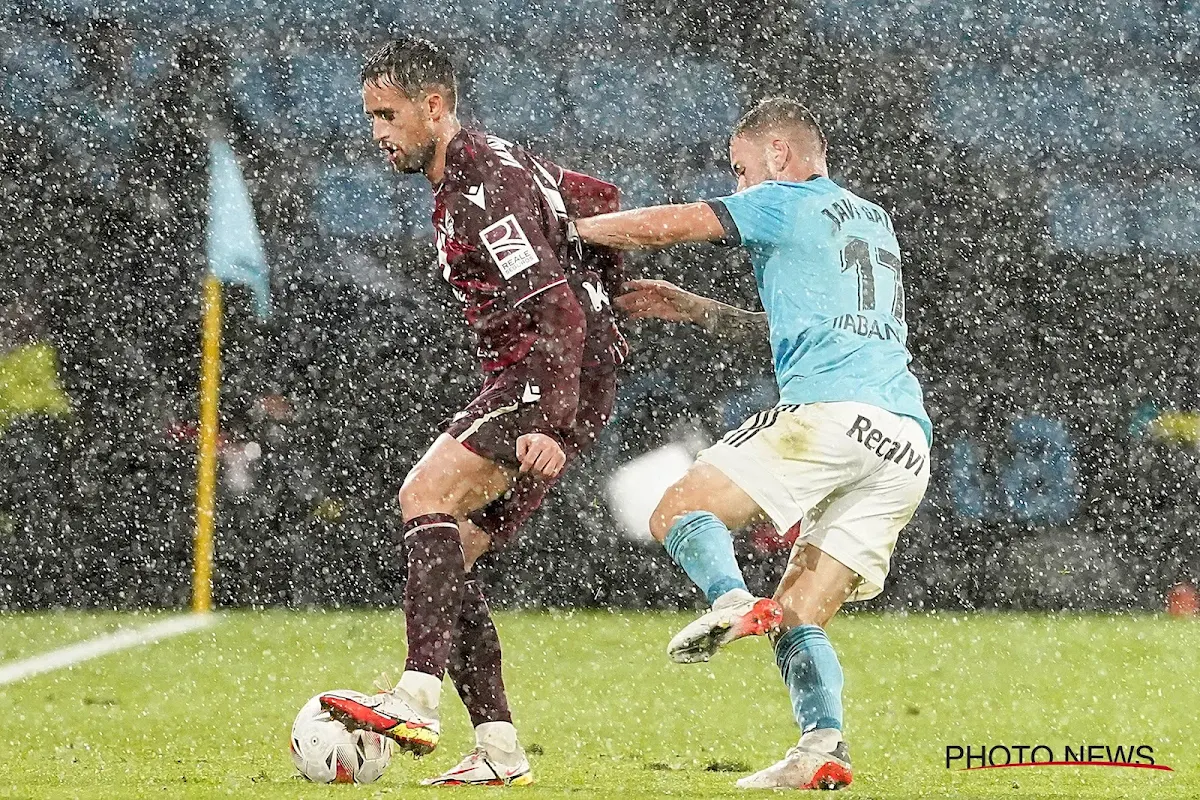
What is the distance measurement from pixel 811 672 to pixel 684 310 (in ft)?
3.30

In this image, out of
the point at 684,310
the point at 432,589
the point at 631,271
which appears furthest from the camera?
the point at 631,271

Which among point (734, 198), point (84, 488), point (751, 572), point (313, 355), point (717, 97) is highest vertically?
point (717, 97)

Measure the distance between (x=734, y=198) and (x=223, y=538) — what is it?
5.26 metres

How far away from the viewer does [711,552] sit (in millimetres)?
3395

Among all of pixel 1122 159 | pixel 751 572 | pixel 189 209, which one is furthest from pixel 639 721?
pixel 1122 159

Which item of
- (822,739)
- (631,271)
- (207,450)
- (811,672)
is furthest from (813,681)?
(207,450)

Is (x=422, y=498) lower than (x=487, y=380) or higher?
lower

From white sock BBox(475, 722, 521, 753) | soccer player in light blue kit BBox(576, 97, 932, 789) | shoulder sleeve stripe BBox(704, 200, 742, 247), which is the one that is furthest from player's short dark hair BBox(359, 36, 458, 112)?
white sock BBox(475, 722, 521, 753)

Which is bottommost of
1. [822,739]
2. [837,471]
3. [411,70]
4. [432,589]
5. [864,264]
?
[822,739]

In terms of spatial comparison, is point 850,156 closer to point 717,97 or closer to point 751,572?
point 717,97

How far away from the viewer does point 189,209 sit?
27.1 feet

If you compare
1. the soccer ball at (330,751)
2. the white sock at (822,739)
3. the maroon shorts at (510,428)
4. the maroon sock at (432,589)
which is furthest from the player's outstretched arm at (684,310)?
the soccer ball at (330,751)

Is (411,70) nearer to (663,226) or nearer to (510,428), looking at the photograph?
(663,226)

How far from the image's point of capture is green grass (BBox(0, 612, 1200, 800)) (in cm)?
369
